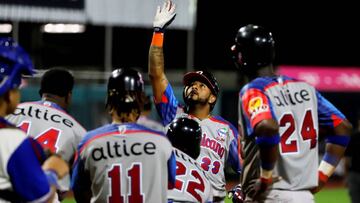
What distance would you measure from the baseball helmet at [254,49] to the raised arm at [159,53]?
1245 mm

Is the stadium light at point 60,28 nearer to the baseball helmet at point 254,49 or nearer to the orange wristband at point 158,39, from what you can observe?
the orange wristband at point 158,39

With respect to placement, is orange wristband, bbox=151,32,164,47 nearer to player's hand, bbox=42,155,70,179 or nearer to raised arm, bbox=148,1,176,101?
raised arm, bbox=148,1,176,101

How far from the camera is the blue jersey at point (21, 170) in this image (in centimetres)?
392

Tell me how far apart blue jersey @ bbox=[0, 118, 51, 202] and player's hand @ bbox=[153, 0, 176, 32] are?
2760mm

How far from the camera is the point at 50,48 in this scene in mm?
31250

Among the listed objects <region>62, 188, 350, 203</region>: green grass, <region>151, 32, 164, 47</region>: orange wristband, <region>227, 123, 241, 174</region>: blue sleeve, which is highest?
<region>151, 32, 164, 47</region>: orange wristband

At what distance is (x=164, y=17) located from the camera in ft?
21.7

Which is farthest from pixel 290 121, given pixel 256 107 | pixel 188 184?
pixel 188 184

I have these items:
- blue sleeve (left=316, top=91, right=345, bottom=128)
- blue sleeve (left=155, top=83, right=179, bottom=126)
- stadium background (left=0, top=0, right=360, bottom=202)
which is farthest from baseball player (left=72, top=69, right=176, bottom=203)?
stadium background (left=0, top=0, right=360, bottom=202)

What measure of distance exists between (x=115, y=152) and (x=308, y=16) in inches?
1395

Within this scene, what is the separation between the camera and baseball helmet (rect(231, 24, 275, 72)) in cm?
532

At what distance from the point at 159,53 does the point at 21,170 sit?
277cm

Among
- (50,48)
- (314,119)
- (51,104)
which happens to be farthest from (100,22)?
(50,48)

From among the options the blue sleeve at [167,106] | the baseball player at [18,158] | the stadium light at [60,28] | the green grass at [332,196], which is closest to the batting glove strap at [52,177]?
the baseball player at [18,158]
